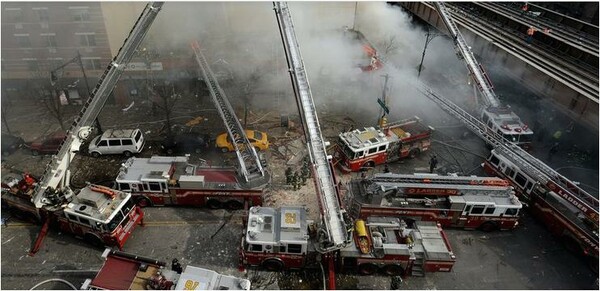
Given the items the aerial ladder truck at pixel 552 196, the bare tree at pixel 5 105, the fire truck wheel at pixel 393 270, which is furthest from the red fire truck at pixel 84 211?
the aerial ladder truck at pixel 552 196

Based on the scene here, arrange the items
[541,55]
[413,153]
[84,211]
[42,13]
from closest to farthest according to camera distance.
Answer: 1. [84,211]
2. [413,153]
3. [42,13]
4. [541,55]

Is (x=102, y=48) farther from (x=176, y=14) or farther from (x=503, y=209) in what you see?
(x=503, y=209)

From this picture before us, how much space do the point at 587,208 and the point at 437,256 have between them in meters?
5.80

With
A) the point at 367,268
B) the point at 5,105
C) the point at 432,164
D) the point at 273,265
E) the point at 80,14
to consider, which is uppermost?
the point at 80,14

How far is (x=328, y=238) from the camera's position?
38.7 feet

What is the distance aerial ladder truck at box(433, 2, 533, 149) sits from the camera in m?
19.2

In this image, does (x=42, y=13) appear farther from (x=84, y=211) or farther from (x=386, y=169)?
(x=386, y=169)

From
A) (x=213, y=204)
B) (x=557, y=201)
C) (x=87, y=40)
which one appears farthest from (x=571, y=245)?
(x=87, y=40)

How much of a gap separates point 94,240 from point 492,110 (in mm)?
20251

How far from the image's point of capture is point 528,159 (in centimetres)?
1598

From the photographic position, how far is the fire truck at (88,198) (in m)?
13.4

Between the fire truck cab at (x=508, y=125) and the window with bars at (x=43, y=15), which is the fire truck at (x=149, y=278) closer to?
the fire truck cab at (x=508, y=125)

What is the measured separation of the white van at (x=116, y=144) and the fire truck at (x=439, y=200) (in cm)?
1133

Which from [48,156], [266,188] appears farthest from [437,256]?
[48,156]
